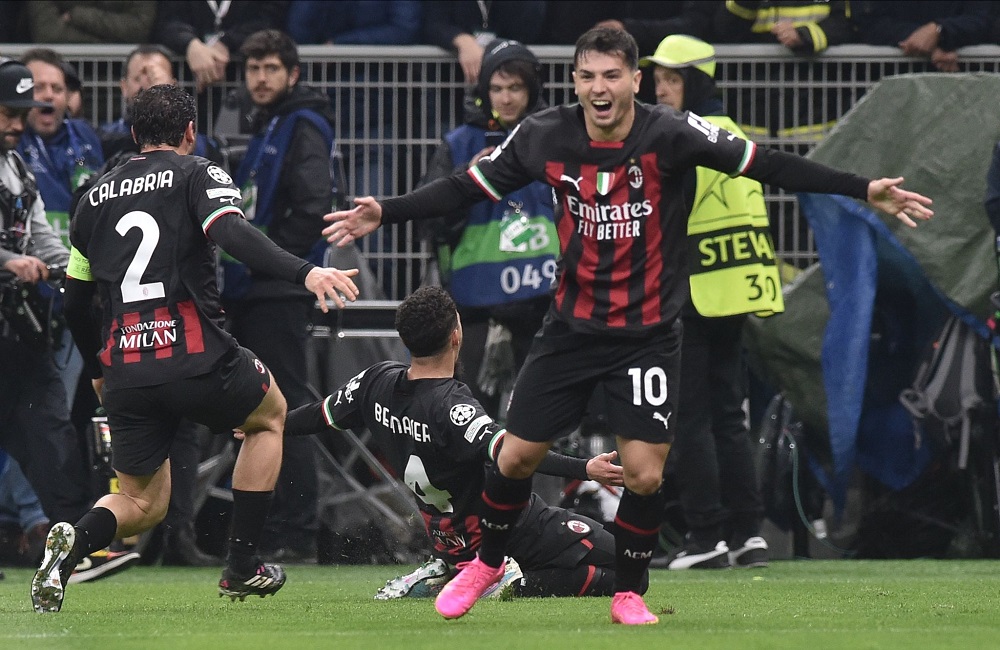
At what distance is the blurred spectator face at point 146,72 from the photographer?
943 centimetres

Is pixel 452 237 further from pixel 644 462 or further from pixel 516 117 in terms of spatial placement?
pixel 644 462

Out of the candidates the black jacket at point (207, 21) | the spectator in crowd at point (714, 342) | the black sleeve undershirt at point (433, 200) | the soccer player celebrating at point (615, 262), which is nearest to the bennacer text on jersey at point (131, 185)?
the soccer player celebrating at point (615, 262)

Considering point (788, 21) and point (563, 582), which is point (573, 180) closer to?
Result: point (563, 582)

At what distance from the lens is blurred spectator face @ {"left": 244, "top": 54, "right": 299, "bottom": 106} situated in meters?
9.37

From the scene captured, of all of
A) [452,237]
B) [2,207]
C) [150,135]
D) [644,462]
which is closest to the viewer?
[644,462]

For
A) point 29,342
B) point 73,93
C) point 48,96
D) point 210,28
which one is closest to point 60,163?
point 48,96

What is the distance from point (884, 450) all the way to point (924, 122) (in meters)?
1.87

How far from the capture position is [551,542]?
7.38 m

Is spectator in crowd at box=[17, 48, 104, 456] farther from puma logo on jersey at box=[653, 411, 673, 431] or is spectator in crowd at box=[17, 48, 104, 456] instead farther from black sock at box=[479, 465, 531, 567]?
puma logo on jersey at box=[653, 411, 673, 431]

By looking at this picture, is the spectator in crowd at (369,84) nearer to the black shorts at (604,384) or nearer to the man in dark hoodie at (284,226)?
the man in dark hoodie at (284,226)

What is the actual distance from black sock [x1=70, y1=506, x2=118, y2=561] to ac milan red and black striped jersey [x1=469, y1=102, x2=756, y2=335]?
1.89 meters

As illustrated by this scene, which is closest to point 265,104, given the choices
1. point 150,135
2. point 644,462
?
point 150,135

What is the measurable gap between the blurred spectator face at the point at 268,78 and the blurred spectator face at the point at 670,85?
198 centimetres

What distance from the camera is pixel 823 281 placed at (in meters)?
9.95
